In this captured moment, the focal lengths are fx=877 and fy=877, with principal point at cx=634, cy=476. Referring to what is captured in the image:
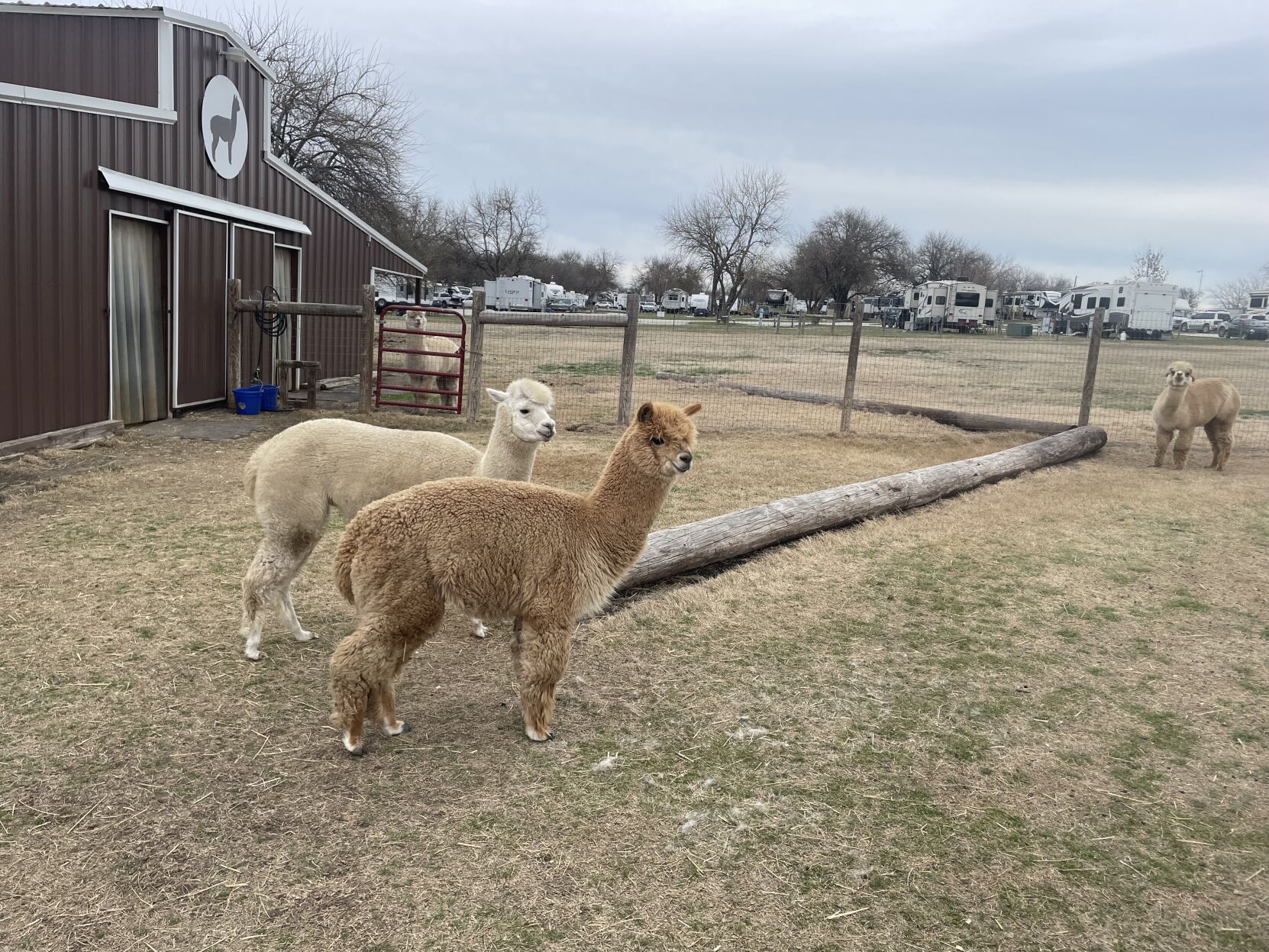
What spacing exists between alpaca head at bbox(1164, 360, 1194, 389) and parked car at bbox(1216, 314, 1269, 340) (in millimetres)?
30347

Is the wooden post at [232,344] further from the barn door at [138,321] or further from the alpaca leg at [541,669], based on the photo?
the alpaca leg at [541,669]

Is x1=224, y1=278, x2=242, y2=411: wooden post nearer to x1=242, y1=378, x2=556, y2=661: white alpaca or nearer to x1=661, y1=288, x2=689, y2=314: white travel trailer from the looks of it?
x1=242, y1=378, x2=556, y2=661: white alpaca

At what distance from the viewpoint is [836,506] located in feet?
22.7

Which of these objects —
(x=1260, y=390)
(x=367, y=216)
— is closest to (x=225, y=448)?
(x=1260, y=390)

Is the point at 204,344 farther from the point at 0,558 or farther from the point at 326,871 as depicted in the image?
the point at 326,871

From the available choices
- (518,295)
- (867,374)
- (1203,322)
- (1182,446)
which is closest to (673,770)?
(1182,446)

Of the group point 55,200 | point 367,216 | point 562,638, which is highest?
point 367,216

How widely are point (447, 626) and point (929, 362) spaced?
72.4 feet

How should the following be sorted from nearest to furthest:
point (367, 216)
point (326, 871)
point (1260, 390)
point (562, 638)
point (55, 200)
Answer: point (326, 871)
point (562, 638)
point (55, 200)
point (1260, 390)
point (367, 216)

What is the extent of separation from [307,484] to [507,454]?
3.63 ft

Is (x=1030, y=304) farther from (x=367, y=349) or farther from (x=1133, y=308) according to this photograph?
(x=367, y=349)

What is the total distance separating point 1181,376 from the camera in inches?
393

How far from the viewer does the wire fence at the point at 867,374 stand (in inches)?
551

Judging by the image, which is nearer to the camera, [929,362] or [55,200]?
[55,200]
